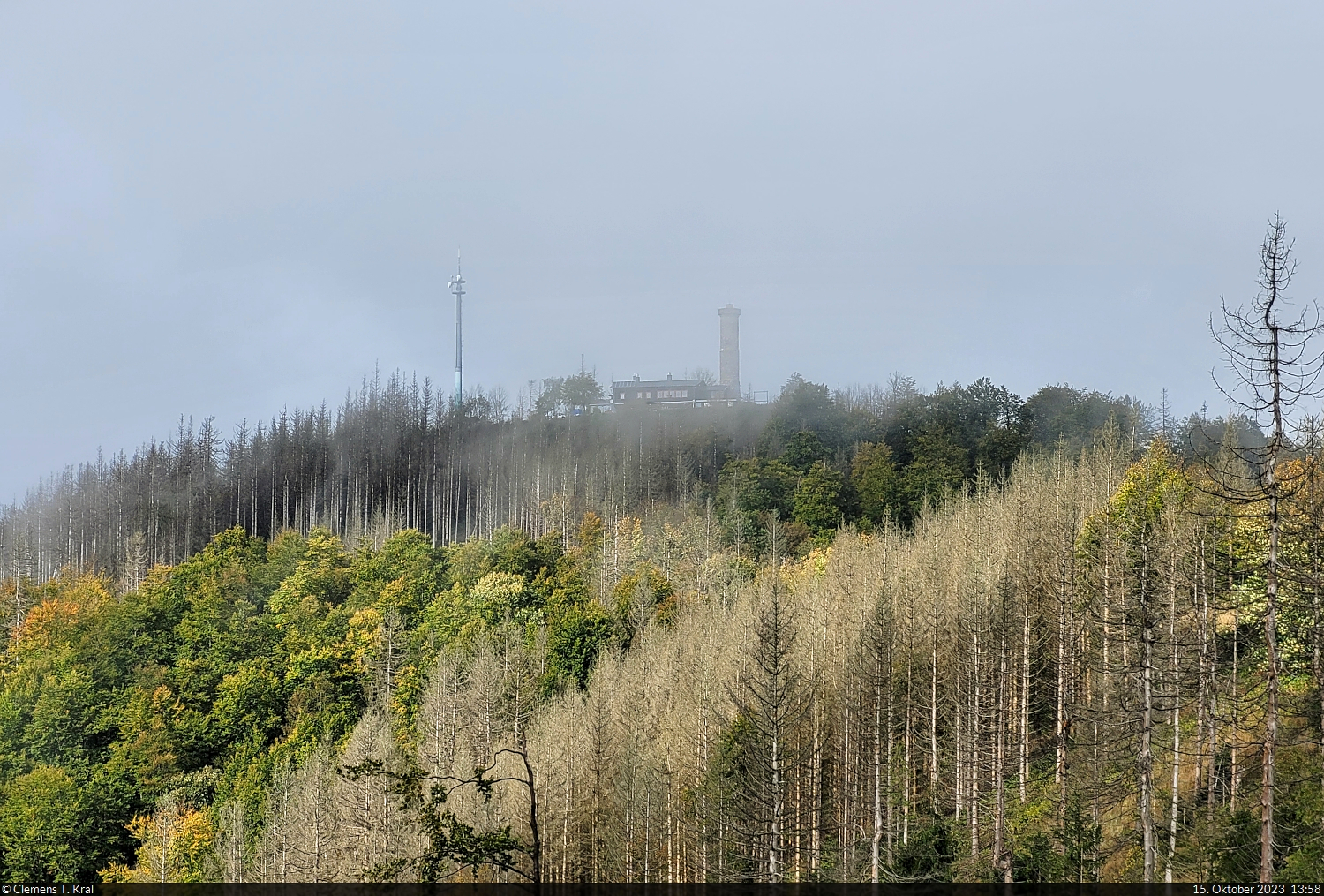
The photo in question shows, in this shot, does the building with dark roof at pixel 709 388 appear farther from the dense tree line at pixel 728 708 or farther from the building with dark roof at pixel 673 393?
the dense tree line at pixel 728 708

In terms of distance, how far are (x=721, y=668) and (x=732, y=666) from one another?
828 mm

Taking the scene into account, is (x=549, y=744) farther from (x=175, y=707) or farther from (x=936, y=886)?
(x=175, y=707)

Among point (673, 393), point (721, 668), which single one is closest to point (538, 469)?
point (673, 393)

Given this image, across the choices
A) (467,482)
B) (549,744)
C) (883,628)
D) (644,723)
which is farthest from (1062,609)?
(467,482)

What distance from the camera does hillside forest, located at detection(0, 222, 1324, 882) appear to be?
84.8 feet

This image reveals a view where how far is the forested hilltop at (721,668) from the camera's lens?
1060 inches

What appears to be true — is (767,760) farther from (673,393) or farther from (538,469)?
(673,393)

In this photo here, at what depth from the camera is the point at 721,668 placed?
42094 millimetres

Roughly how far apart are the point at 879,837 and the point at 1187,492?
14.7 m

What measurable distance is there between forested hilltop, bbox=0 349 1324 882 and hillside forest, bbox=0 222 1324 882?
240 mm

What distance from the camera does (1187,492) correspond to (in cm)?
3584

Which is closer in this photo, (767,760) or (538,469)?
(767,760)

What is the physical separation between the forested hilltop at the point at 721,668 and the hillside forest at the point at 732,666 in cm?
24

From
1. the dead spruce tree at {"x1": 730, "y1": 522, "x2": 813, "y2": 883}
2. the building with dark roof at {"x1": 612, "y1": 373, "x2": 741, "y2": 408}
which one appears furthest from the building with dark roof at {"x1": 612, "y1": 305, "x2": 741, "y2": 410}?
the dead spruce tree at {"x1": 730, "y1": 522, "x2": 813, "y2": 883}
